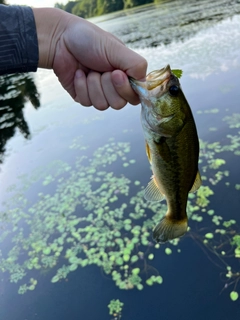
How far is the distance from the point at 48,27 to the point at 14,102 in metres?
10.4

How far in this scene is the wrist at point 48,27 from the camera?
1.92 m

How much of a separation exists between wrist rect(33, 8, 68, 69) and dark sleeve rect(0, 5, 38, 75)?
0.10 feet

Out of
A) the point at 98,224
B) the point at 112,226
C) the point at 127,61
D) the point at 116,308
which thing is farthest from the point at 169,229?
the point at 98,224

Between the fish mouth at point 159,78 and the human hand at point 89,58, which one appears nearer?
the fish mouth at point 159,78

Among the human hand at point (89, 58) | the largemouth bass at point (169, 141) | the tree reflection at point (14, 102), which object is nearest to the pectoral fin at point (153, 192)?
the largemouth bass at point (169, 141)

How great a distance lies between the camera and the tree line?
5197 cm

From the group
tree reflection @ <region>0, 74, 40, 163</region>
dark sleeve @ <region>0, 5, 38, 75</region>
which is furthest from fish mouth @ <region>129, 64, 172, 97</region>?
tree reflection @ <region>0, 74, 40, 163</region>

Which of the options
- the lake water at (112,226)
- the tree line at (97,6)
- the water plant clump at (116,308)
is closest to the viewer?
the water plant clump at (116,308)

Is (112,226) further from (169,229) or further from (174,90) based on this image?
(174,90)

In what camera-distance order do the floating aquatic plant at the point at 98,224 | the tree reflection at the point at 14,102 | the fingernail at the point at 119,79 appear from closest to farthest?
the fingernail at the point at 119,79 → the floating aquatic plant at the point at 98,224 → the tree reflection at the point at 14,102

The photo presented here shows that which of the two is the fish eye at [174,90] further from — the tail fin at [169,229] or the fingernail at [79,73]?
the tail fin at [169,229]

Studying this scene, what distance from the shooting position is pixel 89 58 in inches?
74.0

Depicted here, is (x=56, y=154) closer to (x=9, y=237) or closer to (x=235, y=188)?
(x=9, y=237)

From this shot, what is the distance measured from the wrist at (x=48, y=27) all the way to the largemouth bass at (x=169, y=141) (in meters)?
0.62
